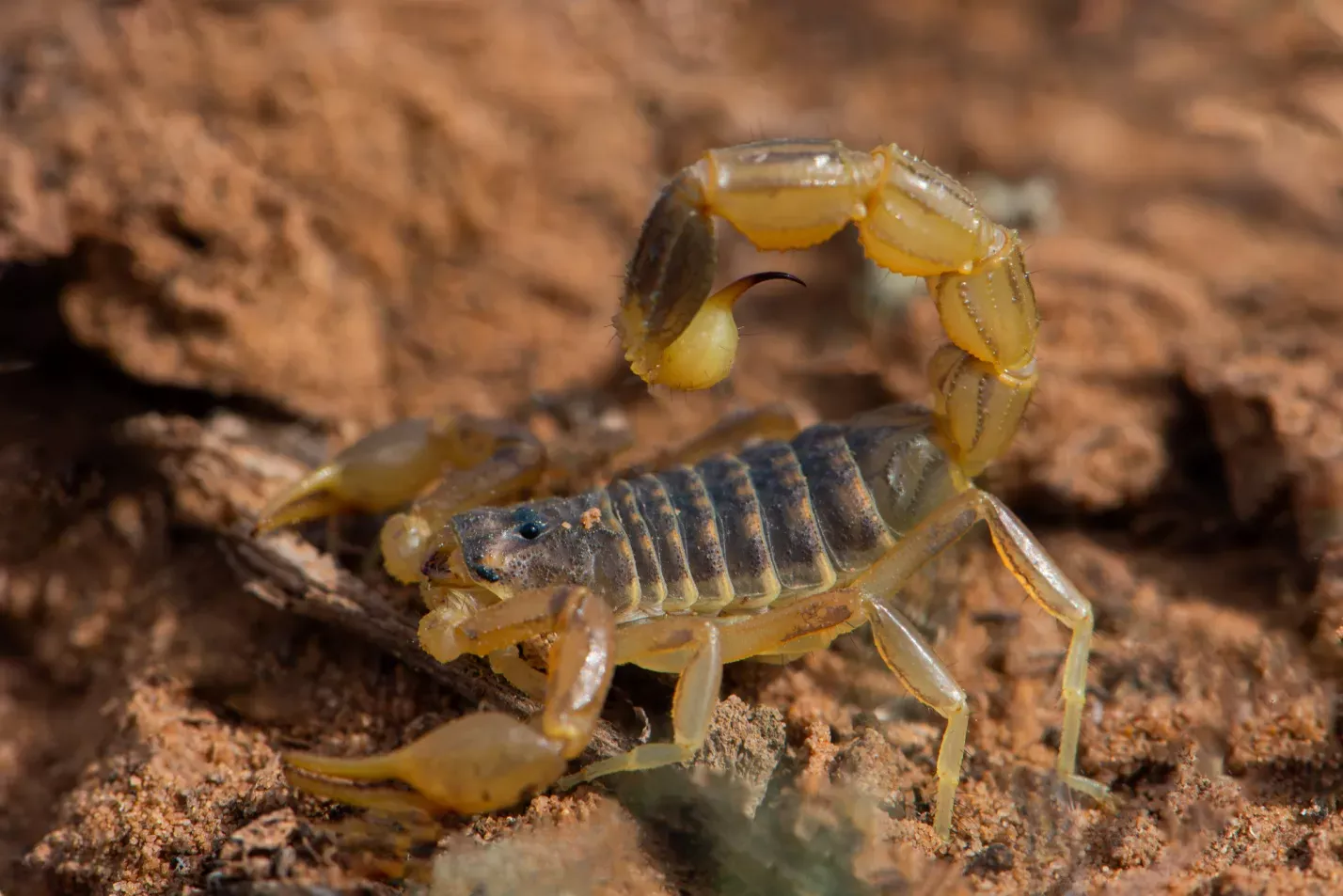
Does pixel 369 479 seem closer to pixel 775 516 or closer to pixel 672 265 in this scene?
pixel 775 516

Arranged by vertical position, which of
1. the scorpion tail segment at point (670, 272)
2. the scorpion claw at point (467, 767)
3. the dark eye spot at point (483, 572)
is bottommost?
the scorpion claw at point (467, 767)

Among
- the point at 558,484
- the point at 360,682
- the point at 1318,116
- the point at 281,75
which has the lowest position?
the point at 360,682

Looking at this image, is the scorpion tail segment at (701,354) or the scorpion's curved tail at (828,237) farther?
the scorpion tail segment at (701,354)

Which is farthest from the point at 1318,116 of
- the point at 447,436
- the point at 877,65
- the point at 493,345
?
the point at 447,436

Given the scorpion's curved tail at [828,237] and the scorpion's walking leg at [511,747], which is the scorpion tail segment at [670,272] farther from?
the scorpion's walking leg at [511,747]

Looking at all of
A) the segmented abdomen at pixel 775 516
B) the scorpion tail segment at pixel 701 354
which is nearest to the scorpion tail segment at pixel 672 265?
the scorpion tail segment at pixel 701 354

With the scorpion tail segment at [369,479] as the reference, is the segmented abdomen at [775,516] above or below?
above

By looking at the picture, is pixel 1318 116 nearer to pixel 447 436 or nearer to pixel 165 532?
pixel 447 436
